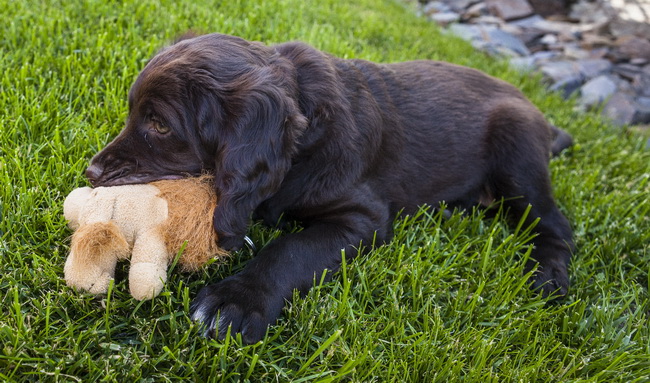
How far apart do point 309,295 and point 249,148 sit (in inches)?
20.2

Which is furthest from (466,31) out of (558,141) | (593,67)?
(558,141)

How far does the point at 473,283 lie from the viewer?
81.8 inches

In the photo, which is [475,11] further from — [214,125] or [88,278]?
[88,278]

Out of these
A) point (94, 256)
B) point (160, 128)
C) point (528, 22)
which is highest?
point (160, 128)

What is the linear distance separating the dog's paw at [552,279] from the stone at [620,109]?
8.47ft

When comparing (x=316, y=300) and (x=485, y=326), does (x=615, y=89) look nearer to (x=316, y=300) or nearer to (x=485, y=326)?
(x=485, y=326)

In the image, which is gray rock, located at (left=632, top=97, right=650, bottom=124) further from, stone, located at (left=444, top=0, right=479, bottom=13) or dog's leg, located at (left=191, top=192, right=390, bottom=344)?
stone, located at (left=444, top=0, right=479, bottom=13)

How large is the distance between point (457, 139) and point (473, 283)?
0.80m

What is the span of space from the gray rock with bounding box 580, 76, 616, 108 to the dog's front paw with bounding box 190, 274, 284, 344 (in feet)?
12.8

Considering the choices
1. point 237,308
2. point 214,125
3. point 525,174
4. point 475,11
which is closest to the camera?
point 237,308

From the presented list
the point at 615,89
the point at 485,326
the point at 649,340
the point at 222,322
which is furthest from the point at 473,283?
the point at 615,89

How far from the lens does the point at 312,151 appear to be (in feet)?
6.70

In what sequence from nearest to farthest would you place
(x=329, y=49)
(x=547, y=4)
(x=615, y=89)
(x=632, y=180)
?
(x=632, y=180) → (x=329, y=49) → (x=615, y=89) → (x=547, y=4)

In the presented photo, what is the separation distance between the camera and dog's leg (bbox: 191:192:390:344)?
1643 millimetres
